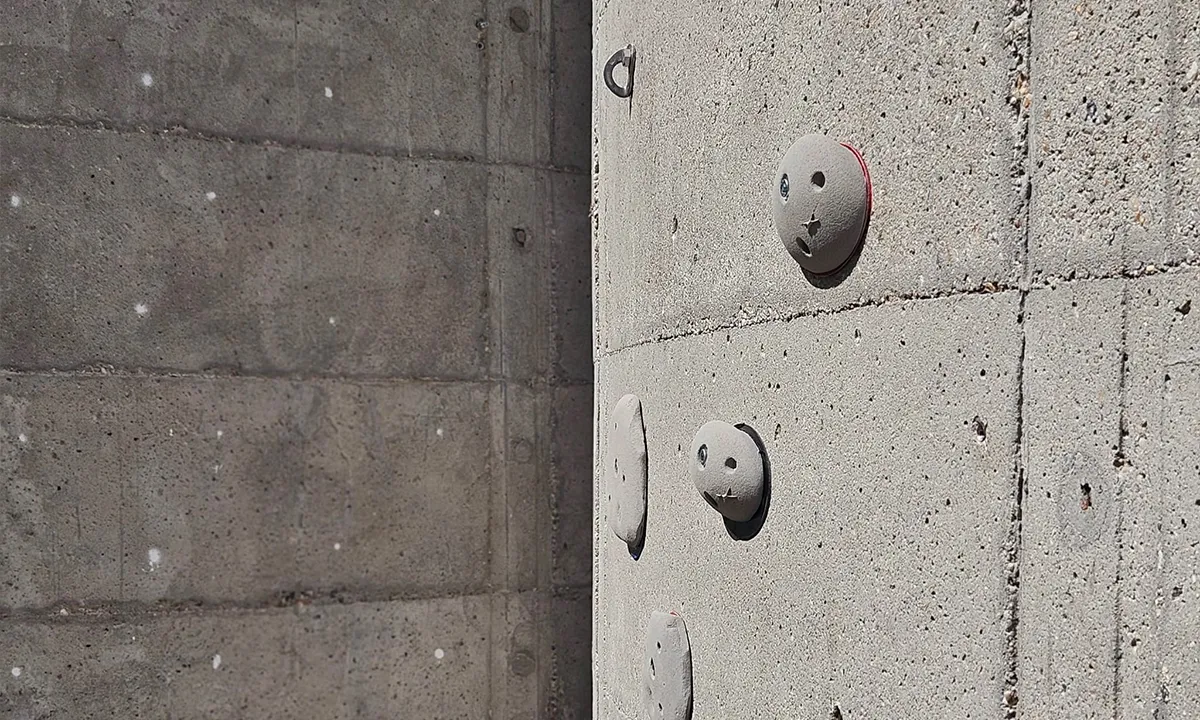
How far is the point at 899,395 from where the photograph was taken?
4.09ft

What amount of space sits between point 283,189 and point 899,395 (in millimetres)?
2226

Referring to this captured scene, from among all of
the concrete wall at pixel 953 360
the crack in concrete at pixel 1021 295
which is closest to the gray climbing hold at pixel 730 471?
the concrete wall at pixel 953 360

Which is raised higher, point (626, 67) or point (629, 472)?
point (626, 67)

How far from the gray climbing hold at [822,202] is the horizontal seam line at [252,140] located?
6.17 feet

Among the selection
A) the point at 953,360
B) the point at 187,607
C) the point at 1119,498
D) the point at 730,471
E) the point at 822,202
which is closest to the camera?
the point at 1119,498

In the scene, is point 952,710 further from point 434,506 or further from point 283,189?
point 283,189

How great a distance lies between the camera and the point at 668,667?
1850 millimetres

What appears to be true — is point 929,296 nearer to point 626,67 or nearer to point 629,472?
point 629,472

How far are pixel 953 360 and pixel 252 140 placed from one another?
2361 millimetres


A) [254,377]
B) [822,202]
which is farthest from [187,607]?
[822,202]

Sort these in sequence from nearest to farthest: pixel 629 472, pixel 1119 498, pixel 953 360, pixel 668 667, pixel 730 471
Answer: pixel 1119 498 < pixel 953 360 < pixel 730 471 < pixel 668 667 < pixel 629 472

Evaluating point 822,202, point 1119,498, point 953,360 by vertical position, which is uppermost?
point 822,202

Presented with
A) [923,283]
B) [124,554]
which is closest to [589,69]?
[124,554]

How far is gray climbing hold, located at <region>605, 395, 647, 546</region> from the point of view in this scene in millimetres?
2016
